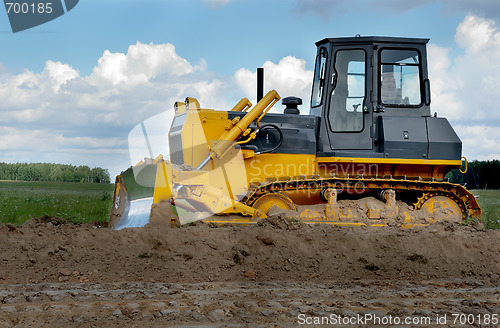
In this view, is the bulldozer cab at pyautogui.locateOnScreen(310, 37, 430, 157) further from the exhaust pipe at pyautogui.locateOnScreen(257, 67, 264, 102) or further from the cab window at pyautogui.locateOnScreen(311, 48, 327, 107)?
the exhaust pipe at pyautogui.locateOnScreen(257, 67, 264, 102)

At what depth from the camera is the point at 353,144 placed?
1105cm

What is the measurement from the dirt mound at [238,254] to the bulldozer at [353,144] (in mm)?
1367

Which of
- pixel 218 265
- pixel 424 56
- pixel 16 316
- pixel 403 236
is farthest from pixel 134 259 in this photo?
pixel 424 56

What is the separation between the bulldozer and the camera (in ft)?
35.4

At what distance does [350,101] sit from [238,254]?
4422mm

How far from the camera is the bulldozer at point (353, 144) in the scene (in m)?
10.8

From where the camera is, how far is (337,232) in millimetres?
9469

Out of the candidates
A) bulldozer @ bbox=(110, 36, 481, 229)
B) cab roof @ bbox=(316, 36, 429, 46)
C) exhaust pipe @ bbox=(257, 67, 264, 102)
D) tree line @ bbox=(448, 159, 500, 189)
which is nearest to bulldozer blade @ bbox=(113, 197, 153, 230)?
bulldozer @ bbox=(110, 36, 481, 229)

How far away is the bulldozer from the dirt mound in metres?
1.37

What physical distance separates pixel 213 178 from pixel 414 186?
158 inches

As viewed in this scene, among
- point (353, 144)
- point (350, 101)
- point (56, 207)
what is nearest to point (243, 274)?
point (353, 144)

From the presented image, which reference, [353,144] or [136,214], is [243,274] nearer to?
[136,214]

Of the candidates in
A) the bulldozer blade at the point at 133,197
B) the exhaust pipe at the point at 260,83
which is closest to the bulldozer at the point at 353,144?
the bulldozer blade at the point at 133,197

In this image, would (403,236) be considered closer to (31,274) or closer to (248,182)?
(248,182)
